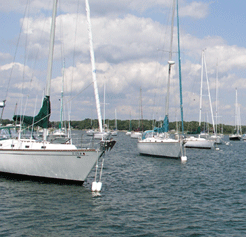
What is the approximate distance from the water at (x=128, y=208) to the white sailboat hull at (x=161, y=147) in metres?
11.9

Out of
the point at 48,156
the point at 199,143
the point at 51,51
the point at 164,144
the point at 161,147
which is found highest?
the point at 51,51

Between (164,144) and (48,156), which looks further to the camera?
(164,144)

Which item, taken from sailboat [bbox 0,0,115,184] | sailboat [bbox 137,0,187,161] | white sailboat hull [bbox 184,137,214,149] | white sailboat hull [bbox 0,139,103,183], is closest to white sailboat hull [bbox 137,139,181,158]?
sailboat [bbox 137,0,187,161]

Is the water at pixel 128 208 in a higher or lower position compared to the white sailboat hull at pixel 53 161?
lower

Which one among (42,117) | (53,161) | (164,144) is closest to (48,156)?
(53,161)

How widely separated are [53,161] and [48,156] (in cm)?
44

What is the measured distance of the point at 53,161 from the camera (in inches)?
777

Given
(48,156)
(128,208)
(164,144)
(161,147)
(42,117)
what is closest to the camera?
(128,208)

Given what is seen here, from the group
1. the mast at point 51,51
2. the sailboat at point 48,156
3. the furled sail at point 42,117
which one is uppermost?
the mast at point 51,51

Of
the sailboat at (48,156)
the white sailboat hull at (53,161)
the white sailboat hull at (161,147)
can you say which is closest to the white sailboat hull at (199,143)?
the white sailboat hull at (161,147)

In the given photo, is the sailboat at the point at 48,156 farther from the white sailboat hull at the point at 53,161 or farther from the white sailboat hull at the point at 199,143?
the white sailboat hull at the point at 199,143

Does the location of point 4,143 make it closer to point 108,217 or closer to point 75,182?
point 75,182

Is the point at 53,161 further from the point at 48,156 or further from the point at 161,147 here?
the point at 161,147

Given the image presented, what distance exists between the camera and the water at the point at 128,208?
1259 cm
